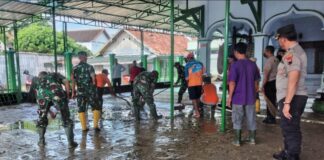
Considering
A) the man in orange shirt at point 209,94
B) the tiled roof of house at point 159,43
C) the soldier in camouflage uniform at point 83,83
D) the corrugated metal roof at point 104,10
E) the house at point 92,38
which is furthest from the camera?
the house at point 92,38

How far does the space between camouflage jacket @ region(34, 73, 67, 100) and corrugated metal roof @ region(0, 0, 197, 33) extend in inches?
249

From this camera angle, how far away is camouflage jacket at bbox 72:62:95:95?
18.4ft

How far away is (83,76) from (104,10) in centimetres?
861

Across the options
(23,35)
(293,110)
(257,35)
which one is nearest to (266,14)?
(257,35)

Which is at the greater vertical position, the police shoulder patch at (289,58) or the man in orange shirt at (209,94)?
the police shoulder patch at (289,58)

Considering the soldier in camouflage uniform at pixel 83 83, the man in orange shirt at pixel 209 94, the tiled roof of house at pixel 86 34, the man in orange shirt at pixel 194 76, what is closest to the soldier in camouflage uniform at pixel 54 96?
the soldier in camouflage uniform at pixel 83 83

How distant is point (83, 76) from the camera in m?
5.61

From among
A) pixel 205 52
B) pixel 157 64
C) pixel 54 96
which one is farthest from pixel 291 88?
pixel 157 64

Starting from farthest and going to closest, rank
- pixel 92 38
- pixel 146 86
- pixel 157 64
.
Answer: pixel 92 38 < pixel 157 64 < pixel 146 86

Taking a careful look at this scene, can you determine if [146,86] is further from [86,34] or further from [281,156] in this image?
[86,34]

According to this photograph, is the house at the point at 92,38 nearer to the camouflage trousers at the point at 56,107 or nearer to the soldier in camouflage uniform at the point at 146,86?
the soldier in camouflage uniform at the point at 146,86

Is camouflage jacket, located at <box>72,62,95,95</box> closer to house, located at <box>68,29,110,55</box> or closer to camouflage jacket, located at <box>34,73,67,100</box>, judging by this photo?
Result: camouflage jacket, located at <box>34,73,67,100</box>

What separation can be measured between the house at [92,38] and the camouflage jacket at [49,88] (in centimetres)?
3342

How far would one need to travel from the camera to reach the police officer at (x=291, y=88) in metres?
3.31
